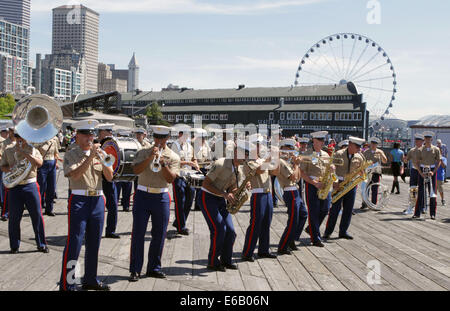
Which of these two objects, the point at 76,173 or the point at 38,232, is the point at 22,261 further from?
the point at 76,173

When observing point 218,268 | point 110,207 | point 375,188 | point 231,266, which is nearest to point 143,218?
point 218,268

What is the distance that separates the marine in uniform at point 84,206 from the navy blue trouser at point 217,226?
1714 millimetres

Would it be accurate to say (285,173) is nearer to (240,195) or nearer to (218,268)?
(240,195)

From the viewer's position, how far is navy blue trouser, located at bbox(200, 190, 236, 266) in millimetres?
7207

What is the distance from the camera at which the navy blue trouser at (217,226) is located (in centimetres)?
721

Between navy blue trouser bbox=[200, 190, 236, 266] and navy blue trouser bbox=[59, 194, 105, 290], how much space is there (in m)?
1.74

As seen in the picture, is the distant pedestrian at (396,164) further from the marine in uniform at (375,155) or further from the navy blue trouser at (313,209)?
the navy blue trouser at (313,209)

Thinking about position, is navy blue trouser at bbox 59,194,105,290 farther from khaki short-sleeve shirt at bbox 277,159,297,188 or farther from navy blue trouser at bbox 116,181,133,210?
navy blue trouser at bbox 116,181,133,210

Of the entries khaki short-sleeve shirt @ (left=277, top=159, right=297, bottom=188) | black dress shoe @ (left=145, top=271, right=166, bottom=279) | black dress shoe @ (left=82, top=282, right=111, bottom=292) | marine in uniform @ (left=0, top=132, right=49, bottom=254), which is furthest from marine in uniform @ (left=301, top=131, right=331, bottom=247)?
marine in uniform @ (left=0, top=132, right=49, bottom=254)

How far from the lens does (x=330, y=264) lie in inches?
311

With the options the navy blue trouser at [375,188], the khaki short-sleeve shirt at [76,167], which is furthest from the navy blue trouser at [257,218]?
the navy blue trouser at [375,188]

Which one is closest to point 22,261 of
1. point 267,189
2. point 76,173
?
point 76,173
